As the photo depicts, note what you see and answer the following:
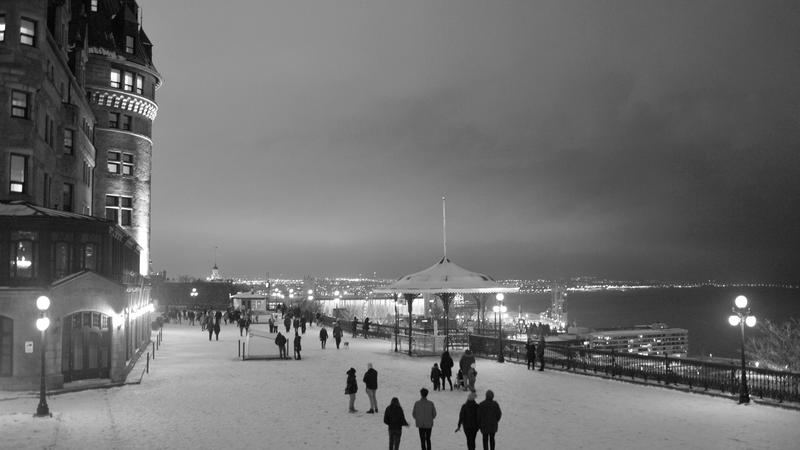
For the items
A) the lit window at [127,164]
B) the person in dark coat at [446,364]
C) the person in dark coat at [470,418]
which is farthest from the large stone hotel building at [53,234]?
the person in dark coat at [470,418]

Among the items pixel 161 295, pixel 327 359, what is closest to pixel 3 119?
pixel 327 359

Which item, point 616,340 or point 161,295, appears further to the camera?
point 161,295

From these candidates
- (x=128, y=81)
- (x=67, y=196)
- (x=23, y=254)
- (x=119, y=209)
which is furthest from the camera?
(x=119, y=209)

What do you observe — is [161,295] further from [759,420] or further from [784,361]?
[759,420]

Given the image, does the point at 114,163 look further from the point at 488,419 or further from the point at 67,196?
the point at 488,419

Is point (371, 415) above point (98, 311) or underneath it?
underneath

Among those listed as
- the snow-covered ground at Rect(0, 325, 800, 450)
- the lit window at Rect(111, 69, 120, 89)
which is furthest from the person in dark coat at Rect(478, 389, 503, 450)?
the lit window at Rect(111, 69, 120, 89)

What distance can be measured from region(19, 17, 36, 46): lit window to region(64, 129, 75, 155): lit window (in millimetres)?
9603

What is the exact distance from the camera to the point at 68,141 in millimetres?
41344

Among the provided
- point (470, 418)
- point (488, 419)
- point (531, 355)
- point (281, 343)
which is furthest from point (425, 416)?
point (281, 343)

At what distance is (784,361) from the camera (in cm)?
7194

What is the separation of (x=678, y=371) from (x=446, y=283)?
1292 centimetres

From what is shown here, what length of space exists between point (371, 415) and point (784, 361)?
221ft

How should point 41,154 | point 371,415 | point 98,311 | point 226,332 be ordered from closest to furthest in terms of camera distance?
point 371,415
point 98,311
point 41,154
point 226,332
